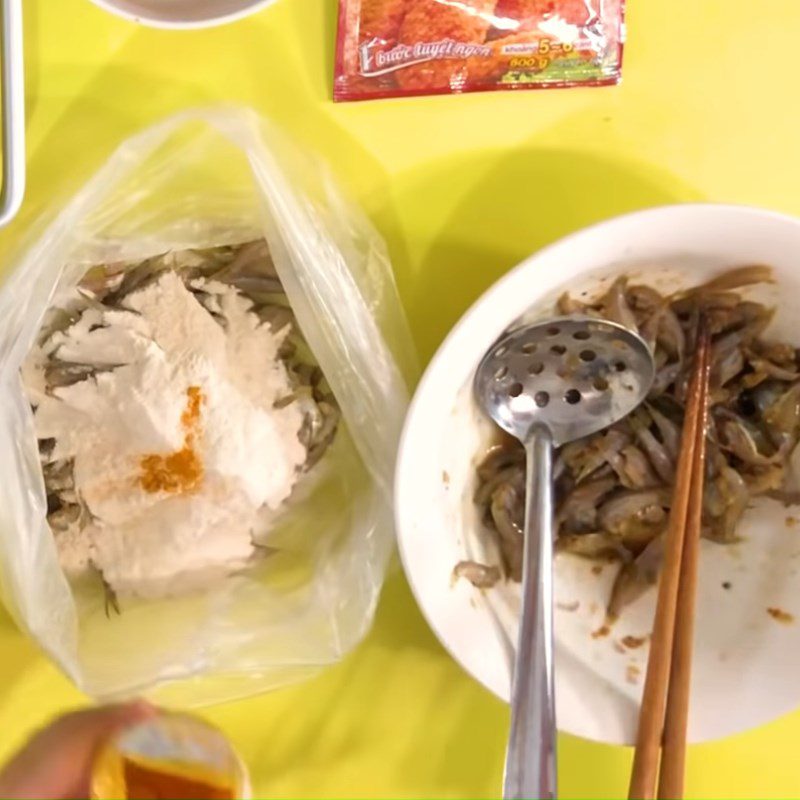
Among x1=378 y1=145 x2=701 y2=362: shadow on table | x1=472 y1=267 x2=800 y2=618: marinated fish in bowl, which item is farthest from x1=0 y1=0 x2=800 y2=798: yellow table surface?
x1=472 y1=267 x2=800 y2=618: marinated fish in bowl

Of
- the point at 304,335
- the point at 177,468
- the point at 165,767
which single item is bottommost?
the point at 165,767

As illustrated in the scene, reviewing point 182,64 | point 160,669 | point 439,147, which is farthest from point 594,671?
point 182,64

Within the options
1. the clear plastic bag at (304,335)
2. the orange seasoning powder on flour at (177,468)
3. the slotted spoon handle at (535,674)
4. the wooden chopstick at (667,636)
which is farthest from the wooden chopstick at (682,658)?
the orange seasoning powder on flour at (177,468)

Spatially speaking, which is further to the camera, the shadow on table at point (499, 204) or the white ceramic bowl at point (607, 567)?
the shadow on table at point (499, 204)

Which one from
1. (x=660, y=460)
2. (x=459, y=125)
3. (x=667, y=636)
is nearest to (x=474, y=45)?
(x=459, y=125)

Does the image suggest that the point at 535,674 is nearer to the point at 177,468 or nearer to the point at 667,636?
the point at 667,636

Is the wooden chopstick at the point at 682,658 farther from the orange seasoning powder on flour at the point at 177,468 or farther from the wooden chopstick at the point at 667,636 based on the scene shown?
the orange seasoning powder on flour at the point at 177,468

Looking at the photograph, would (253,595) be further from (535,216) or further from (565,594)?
(535,216)
